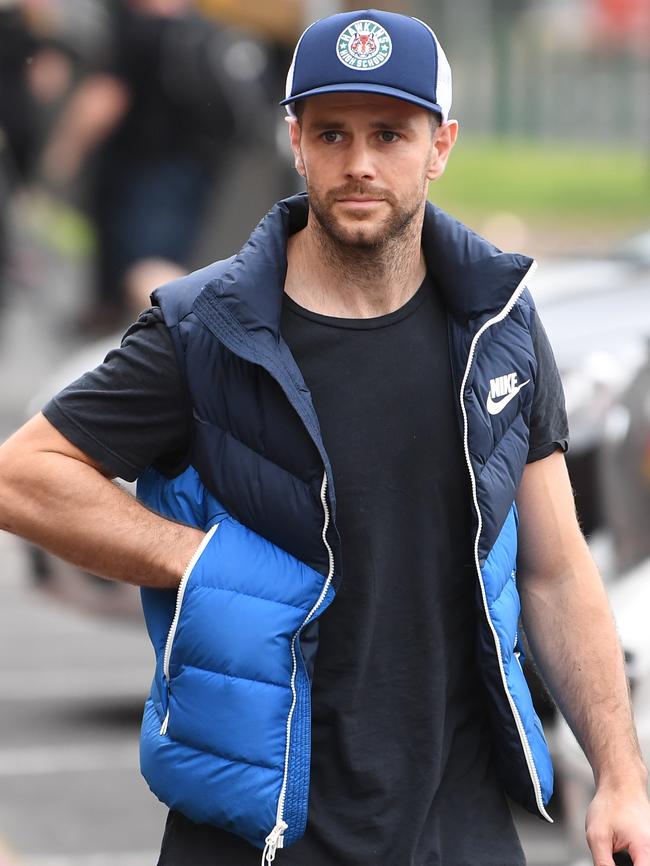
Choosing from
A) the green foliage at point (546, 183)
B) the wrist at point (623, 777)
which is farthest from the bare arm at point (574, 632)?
the green foliage at point (546, 183)

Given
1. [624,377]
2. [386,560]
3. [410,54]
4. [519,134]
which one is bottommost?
[519,134]

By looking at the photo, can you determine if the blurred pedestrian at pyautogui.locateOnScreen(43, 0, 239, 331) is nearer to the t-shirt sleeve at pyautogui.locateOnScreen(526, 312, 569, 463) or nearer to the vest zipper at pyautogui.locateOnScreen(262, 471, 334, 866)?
the t-shirt sleeve at pyautogui.locateOnScreen(526, 312, 569, 463)

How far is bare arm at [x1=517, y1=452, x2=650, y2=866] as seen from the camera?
315cm

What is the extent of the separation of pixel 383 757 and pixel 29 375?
41.2 ft

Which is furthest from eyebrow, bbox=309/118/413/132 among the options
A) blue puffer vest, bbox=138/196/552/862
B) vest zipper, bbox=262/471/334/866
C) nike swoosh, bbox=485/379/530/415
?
vest zipper, bbox=262/471/334/866

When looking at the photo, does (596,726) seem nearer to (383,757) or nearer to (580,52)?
(383,757)

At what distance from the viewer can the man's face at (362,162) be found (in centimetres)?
298

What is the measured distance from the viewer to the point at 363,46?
3.00m

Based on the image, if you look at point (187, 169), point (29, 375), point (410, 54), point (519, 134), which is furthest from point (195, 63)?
point (519, 134)

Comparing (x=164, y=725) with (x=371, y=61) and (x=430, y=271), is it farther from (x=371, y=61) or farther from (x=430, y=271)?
(x=371, y=61)

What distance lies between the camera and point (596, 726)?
3172 millimetres

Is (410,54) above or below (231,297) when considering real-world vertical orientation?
above

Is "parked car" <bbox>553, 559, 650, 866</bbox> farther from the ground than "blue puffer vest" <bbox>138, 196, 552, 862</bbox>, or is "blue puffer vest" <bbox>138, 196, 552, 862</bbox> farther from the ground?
"blue puffer vest" <bbox>138, 196, 552, 862</bbox>

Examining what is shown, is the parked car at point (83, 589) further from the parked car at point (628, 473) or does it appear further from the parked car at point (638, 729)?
the parked car at point (638, 729)
